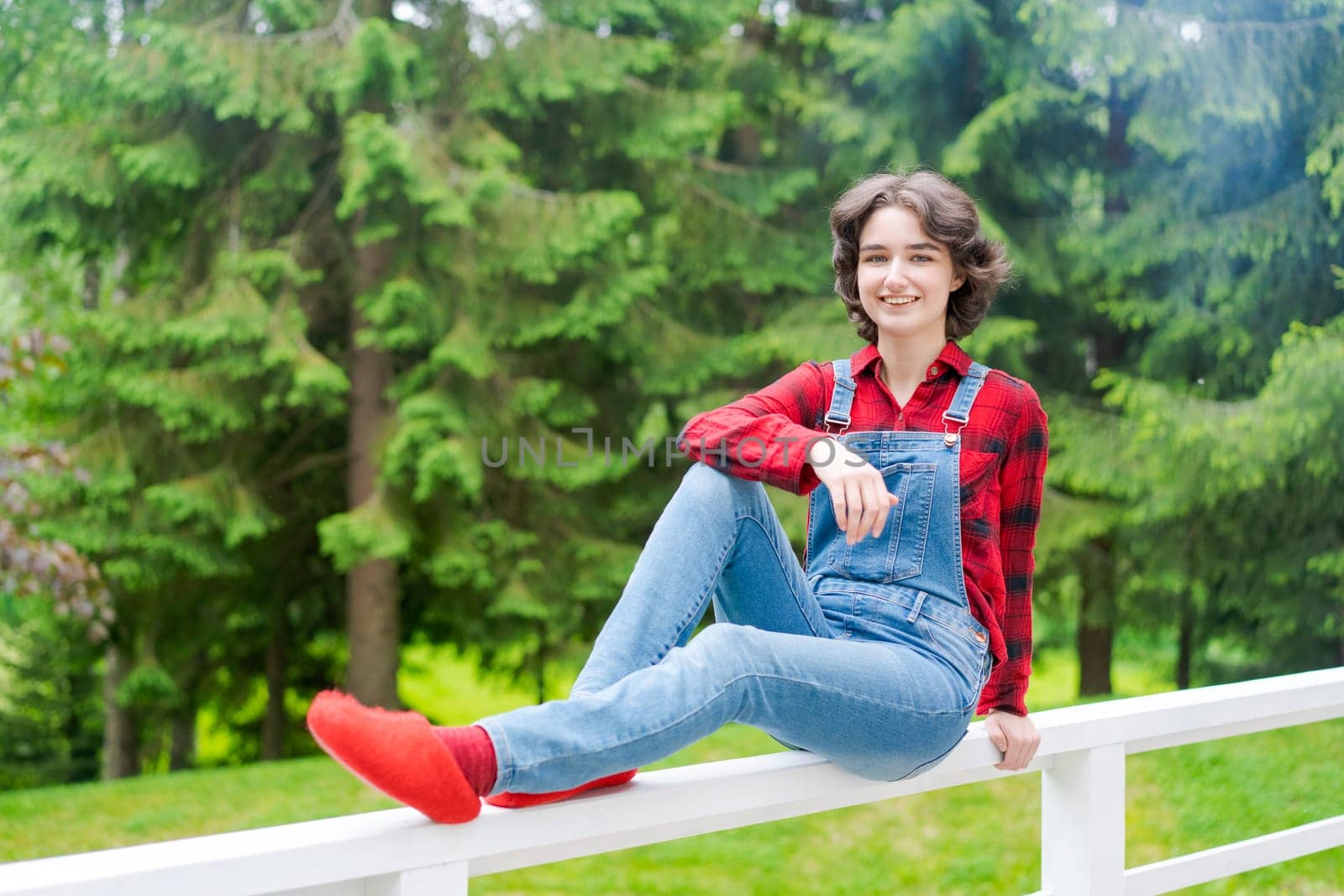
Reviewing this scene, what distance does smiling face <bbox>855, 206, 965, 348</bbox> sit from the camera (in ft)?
4.77

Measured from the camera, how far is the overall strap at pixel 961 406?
1405mm

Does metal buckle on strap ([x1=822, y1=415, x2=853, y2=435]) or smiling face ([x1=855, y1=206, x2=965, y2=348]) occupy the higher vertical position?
smiling face ([x1=855, y1=206, x2=965, y2=348])

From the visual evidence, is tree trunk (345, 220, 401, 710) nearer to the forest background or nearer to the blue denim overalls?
the forest background

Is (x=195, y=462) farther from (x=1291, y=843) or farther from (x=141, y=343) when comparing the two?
(x=1291, y=843)

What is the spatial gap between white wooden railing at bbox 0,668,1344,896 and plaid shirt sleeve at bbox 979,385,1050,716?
0.06m

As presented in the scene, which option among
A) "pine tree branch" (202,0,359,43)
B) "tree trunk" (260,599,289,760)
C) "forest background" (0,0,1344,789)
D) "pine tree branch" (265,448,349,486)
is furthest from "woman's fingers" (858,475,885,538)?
"tree trunk" (260,599,289,760)

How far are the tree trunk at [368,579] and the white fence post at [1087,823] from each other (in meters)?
4.55

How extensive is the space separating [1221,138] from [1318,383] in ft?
4.80

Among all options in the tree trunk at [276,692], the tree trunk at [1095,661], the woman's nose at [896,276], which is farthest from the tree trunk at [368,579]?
the woman's nose at [896,276]

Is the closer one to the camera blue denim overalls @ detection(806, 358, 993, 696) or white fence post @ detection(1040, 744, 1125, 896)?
blue denim overalls @ detection(806, 358, 993, 696)

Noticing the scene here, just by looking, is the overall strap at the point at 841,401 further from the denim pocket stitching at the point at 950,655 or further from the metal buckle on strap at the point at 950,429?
the denim pocket stitching at the point at 950,655

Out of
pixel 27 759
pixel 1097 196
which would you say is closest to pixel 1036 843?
pixel 1097 196

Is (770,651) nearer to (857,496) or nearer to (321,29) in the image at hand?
(857,496)

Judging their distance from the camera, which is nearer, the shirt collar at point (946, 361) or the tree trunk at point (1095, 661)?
the shirt collar at point (946, 361)
